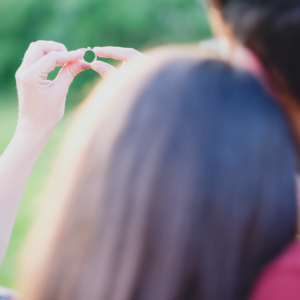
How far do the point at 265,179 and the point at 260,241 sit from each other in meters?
0.09

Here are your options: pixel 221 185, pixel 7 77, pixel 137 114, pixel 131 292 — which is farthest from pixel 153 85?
pixel 7 77

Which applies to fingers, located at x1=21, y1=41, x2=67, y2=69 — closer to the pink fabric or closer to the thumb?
the thumb

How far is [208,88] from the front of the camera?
2.04 feet

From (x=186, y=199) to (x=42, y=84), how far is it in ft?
2.31

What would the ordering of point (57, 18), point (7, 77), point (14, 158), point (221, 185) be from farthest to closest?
point (7, 77) → point (57, 18) → point (14, 158) → point (221, 185)

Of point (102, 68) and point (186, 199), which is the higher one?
point (102, 68)

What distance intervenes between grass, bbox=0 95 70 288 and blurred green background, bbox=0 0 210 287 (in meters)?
1.04

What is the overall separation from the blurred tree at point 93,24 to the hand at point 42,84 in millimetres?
8172

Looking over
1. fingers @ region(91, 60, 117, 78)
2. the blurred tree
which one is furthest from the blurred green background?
fingers @ region(91, 60, 117, 78)

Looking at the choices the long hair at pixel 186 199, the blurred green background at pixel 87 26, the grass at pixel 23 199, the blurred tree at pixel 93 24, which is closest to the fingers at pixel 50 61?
the grass at pixel 23 199

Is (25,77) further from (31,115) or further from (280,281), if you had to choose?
(280,281)

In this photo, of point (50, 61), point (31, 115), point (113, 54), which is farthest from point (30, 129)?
point (113, 54)

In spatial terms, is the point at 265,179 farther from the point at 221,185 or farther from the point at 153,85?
the point at 153,85

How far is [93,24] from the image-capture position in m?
10.9
